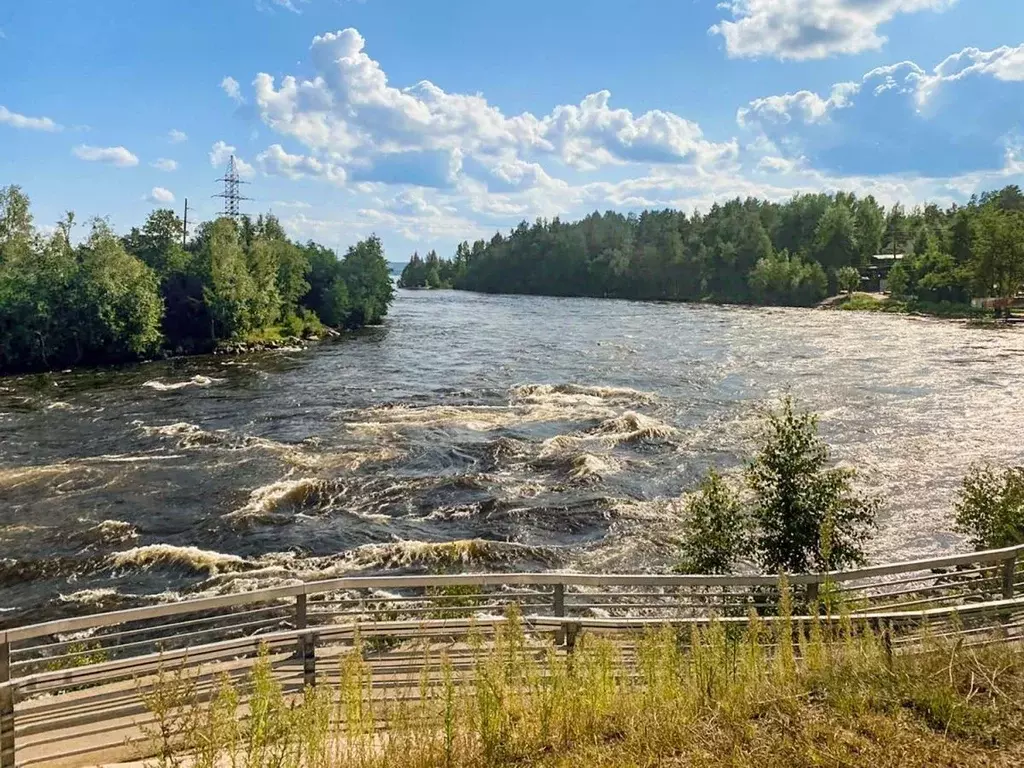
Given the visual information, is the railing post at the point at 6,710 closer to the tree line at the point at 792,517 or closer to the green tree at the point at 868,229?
the tree line at the point at 792,517

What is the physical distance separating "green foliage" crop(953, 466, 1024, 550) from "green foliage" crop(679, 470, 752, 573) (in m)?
4.29

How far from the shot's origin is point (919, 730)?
5.13 m

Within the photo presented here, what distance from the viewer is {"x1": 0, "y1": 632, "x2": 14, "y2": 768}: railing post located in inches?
223

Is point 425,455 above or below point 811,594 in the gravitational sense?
below

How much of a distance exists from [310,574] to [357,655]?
11331 mm

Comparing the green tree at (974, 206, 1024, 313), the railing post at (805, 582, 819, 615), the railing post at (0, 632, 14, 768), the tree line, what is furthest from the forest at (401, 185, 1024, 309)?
the railing post at (0, 632, 14, 768)

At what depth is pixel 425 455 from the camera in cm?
2569

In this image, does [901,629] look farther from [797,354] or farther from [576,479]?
[797,354]

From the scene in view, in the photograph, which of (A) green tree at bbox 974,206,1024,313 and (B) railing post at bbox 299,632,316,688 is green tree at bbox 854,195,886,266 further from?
(B) railing post at bbox 299,632,316,688

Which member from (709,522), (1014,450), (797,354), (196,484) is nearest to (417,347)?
(797,354)

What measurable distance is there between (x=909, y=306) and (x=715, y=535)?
279 ft

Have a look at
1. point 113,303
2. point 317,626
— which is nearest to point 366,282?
point 113,303

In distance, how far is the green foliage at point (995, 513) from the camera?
1278cm

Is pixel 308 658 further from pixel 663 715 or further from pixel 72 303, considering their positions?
pixel 72 303
